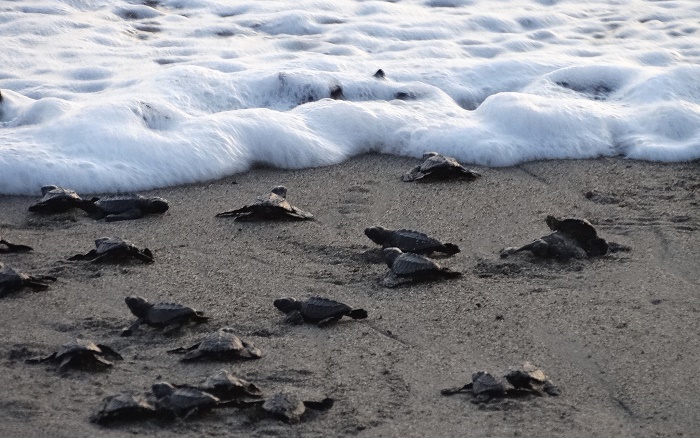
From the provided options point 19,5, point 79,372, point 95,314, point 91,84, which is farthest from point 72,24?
point 79,372

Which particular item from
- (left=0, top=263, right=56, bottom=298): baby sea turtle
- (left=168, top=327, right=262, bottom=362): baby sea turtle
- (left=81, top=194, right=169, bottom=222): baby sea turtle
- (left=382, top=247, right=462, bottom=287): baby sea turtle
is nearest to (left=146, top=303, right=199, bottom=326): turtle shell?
(left=168, top=327, right=262, bottom=362): baby sea turtle

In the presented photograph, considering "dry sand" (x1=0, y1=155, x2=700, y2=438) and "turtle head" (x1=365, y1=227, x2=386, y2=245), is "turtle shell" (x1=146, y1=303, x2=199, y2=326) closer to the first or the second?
"dry sand" (x1=0, y1=155, x2=700, y2=438)

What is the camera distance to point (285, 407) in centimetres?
224

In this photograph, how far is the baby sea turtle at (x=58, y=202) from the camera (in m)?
3.80

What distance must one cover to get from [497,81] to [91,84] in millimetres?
2314

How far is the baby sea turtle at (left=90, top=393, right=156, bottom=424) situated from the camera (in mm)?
2195

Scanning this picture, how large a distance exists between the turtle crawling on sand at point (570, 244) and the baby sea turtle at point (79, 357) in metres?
1.52

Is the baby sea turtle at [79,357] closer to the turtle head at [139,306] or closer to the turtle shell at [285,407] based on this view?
the turtle head at [139,306]

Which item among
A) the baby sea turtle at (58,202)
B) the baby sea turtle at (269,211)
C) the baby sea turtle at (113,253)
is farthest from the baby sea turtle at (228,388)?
the baby sea turtle at (58,202)

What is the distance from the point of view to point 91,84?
531 cm

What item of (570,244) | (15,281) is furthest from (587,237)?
(15,281)

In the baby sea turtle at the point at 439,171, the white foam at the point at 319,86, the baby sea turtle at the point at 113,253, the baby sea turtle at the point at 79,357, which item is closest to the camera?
the baby sea turtle at the point at 79,357

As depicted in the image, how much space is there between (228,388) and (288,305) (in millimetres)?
608

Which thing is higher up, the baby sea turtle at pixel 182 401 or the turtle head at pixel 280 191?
the baby sea turtle at pixel 182 401
